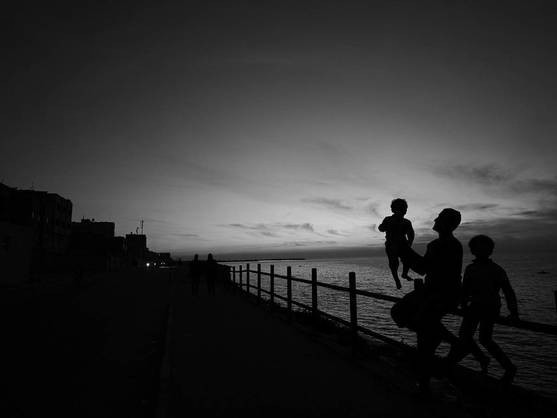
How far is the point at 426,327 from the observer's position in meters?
4.08

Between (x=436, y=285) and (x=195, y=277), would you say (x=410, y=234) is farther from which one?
(x=195, y=277)

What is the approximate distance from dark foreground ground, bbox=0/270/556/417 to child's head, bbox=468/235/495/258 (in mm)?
1261

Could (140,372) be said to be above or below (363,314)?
above

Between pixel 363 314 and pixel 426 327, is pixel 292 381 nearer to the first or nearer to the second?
pixel 426 327

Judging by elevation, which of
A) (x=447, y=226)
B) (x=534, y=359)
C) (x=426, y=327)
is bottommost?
(x=534, y=359)

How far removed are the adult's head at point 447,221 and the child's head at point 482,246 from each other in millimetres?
258

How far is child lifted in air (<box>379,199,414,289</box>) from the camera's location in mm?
3857

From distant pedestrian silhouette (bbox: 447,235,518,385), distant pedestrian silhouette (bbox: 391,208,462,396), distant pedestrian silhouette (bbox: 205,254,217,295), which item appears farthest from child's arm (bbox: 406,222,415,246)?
distant pedestrian silhouette (bbox: 205,254,217,295)

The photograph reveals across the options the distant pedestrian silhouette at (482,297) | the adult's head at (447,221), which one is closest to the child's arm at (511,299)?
the distant pedestrian silhouette at (482,297)

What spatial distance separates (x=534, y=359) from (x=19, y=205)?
64225 mm

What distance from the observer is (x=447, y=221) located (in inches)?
160

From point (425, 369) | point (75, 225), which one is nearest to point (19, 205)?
point (75, 225)

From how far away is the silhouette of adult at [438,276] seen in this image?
13.0 ft

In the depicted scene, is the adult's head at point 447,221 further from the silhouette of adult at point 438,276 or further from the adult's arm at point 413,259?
the adult's arm at point 413,259
